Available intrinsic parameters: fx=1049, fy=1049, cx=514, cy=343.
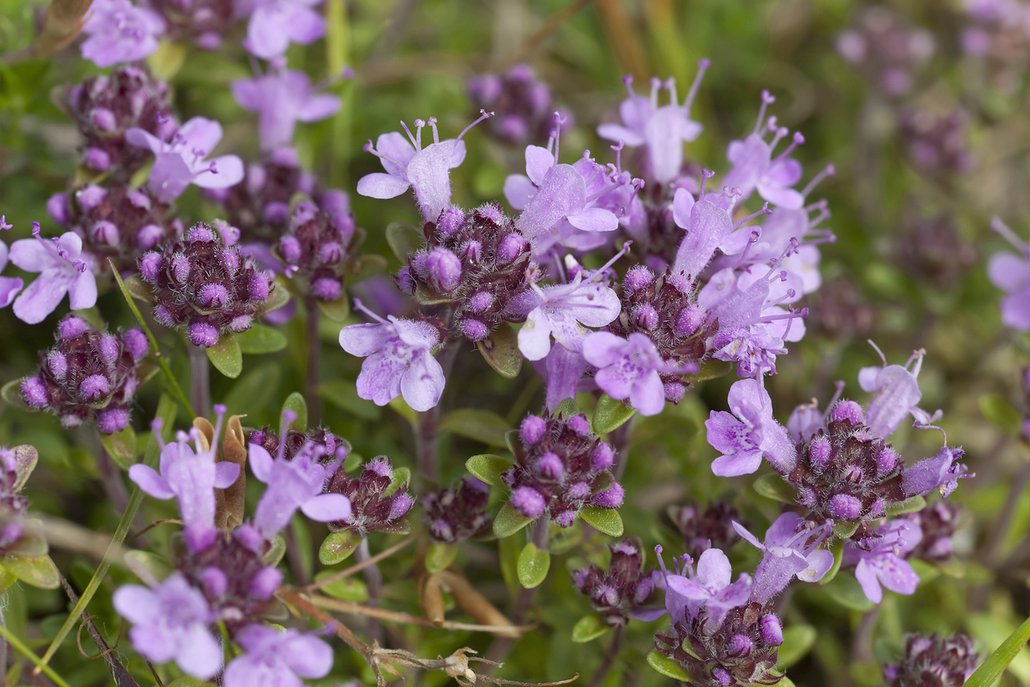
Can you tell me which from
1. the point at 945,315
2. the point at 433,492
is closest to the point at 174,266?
the point at 433,492

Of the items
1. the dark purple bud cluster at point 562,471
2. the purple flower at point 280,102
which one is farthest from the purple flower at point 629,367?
the purple flower at point 280,102

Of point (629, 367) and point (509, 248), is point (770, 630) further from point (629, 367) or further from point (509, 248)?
point (509, 248)

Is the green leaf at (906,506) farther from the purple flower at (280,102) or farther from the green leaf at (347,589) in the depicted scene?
the purple flower at (280,102)

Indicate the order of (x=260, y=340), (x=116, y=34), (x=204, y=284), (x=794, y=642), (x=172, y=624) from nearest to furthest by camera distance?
(x=172, y=624), (x=204, y=284), (x=260, y=340), (x=794, y=642), (x=116, y=34)

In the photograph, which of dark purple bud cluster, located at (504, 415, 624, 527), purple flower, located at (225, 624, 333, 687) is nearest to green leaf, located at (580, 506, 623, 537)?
dark purple bud cluster, located at (504, 415, 624, 527)

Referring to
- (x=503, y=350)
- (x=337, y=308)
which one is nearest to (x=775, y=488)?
(x=503, y=350)
